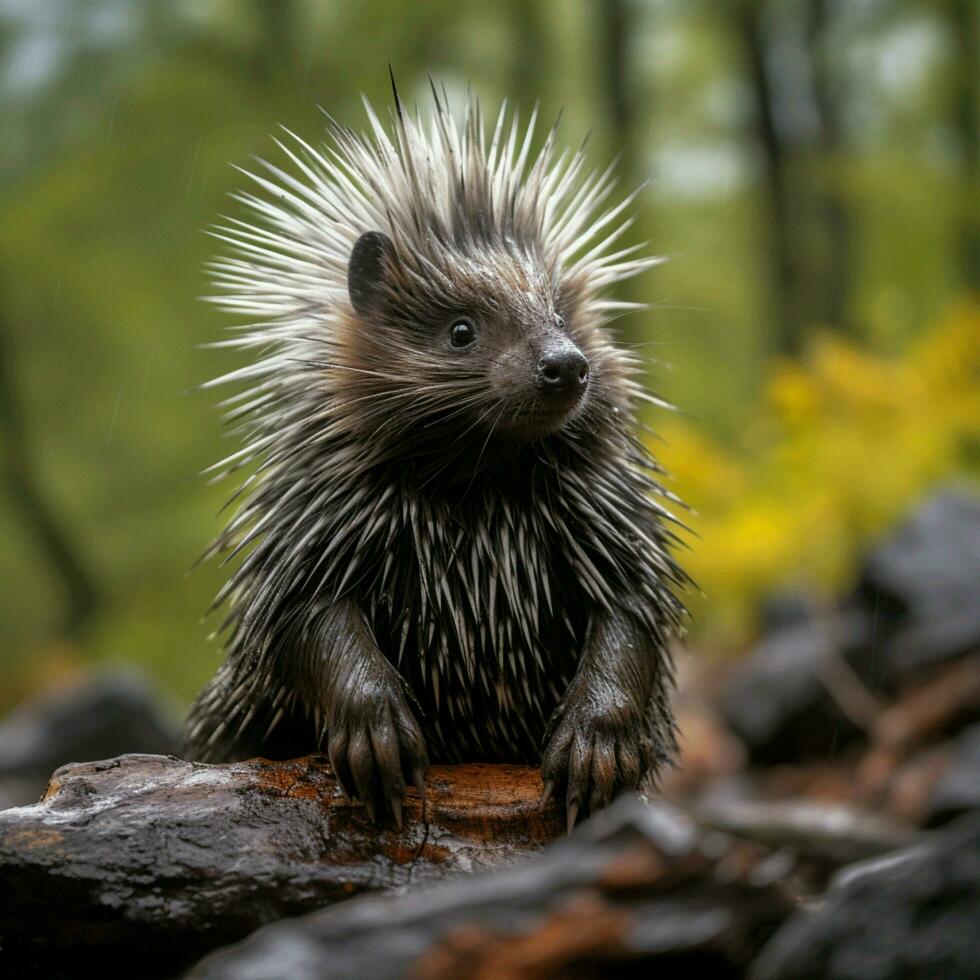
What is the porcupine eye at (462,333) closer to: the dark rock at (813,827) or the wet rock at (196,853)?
the wet rock at (196,853)

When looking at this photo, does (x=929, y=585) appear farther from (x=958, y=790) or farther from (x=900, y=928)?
(x=900, y=928)

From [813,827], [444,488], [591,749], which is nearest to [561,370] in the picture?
[444,488]

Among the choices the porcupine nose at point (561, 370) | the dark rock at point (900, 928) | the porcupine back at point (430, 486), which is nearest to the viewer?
the dark rock at point (900, 928)

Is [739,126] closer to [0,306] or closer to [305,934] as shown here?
[0,306]

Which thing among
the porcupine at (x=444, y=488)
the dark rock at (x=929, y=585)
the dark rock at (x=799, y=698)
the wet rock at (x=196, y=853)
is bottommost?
the dark rock at (x=799, y=698)

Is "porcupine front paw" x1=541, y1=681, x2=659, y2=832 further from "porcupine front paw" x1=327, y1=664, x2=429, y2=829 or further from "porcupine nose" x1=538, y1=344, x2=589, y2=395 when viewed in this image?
"porcupine nose" x1=538, y1=344, x2=589, y2=395

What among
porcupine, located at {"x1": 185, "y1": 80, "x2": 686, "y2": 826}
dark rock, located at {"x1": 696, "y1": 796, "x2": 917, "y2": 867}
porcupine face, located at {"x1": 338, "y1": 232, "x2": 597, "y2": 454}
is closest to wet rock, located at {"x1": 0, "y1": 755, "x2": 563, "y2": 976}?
porcupine, located at {"x1": 185, "y1": 80, "x2": 686, "y2": 826}

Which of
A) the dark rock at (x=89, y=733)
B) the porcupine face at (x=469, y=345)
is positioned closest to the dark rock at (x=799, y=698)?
the dark rock at (x=89, y=733)
